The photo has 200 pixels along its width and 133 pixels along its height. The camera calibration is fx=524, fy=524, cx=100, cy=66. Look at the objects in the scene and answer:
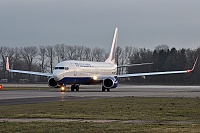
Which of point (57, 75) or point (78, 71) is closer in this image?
point (57, 75)

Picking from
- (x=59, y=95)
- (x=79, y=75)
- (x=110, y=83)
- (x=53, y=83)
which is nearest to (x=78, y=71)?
(x=79, y=75)

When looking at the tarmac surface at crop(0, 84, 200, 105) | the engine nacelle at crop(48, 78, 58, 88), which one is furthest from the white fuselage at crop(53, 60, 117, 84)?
the engine nacelle at crop(48, 78, 58, 88)

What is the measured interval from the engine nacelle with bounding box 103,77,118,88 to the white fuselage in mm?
2176

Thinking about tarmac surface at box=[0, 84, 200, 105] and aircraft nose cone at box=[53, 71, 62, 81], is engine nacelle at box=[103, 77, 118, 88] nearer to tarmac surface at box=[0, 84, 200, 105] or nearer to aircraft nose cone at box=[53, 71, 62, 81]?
tarmac surface at box=[0, 84, 200, 105]

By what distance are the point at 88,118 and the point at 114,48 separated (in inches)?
2313

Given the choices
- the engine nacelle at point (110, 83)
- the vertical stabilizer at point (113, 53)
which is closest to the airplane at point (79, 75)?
the engine nacelle at point (110, 83)

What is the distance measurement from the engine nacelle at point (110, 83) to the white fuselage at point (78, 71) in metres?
2.18

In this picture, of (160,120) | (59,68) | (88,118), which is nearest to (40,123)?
(88,118)

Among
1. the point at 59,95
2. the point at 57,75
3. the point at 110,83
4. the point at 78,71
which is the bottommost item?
the point at 59,95

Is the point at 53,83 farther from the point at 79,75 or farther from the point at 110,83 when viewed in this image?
the point at 110,83

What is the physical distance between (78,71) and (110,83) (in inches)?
174

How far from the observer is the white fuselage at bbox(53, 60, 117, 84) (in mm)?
61906

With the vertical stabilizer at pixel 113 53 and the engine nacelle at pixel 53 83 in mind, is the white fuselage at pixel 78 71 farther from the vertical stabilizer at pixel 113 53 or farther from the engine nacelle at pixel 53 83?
the vertical stabilizer at pixel 113 53

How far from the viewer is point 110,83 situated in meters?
65.4
